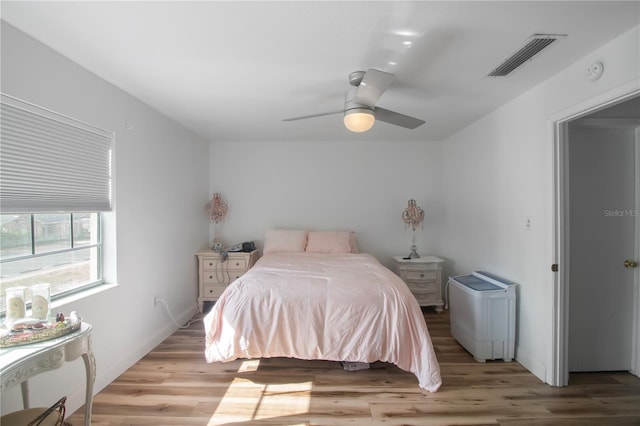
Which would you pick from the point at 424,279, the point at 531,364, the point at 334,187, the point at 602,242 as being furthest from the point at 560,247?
the point at 334,187

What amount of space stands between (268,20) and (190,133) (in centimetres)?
249

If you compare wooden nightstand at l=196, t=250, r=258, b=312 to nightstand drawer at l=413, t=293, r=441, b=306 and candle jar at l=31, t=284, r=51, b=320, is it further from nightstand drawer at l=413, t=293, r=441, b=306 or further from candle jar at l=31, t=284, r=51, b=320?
nightstand drawer at l=413, t=293, r=441, b=306

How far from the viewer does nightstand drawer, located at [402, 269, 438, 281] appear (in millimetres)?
3631

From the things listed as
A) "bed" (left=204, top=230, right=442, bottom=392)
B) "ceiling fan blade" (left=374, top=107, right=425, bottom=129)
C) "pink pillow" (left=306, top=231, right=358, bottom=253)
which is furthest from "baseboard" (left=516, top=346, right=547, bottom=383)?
"ceiling fan blade" (left=374, top=107, right=425, bottom=129)

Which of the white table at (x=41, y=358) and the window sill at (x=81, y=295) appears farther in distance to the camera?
the window sill at (x=81, y=295)

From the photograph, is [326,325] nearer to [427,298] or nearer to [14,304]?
[14,304]

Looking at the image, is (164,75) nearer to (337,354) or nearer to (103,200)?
(103,200)

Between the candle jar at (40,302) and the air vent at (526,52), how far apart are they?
3.04 meters

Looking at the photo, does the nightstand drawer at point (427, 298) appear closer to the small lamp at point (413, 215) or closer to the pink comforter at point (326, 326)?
the small lamp at point (413, 215)

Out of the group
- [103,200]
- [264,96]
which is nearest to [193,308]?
[103,200]

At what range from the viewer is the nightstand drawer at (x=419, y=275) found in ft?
11.9

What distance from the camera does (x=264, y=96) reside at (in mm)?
2406

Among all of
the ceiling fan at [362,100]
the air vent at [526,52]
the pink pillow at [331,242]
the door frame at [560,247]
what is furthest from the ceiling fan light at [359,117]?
the pink pillow at [331,242]

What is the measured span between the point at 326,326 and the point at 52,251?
1.93 meters
